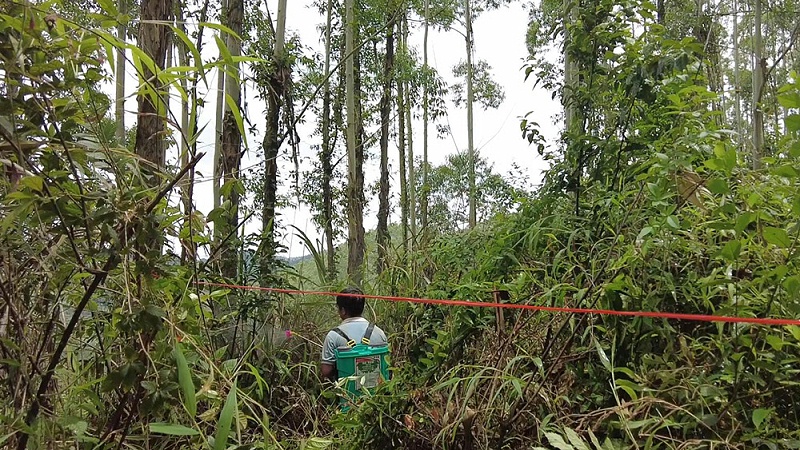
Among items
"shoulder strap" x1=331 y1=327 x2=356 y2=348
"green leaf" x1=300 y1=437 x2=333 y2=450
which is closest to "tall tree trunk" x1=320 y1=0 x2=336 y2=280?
"shoulder strap" x1=331 y1=327 x2=356 y2=348

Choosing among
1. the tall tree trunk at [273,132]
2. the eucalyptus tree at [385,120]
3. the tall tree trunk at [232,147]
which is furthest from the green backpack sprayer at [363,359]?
the eucalyptus tree at [385,120]

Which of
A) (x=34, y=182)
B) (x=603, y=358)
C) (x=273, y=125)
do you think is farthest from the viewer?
(x=273, y=125)


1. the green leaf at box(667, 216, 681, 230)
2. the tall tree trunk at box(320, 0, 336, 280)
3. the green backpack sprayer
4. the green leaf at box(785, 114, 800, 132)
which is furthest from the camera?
the tall tree trunk at box(320, 0, 336, 280)

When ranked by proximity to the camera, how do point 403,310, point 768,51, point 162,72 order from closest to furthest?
1. point 162,72
2. point 403,310
3. point 768,51

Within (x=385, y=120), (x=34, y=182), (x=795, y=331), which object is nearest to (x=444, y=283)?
(x=795, y=331)

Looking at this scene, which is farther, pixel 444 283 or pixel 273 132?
pixel 273 132

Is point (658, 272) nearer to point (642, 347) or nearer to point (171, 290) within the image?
point (642, 347)

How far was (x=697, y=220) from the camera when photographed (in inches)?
68.6

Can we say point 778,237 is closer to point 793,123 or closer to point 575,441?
point 793,123

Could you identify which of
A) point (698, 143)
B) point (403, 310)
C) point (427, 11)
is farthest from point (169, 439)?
point (427, 11)

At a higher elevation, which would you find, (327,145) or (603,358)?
(327,145)

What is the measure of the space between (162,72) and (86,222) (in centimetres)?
31

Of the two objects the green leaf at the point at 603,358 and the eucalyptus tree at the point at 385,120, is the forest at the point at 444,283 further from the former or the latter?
the eucalyptus tree at the point at 385,120

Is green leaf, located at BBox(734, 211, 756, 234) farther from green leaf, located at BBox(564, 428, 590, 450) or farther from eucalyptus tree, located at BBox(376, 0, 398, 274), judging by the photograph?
eucalyptus tree, located at BBox(376, 0, 398, 274)
